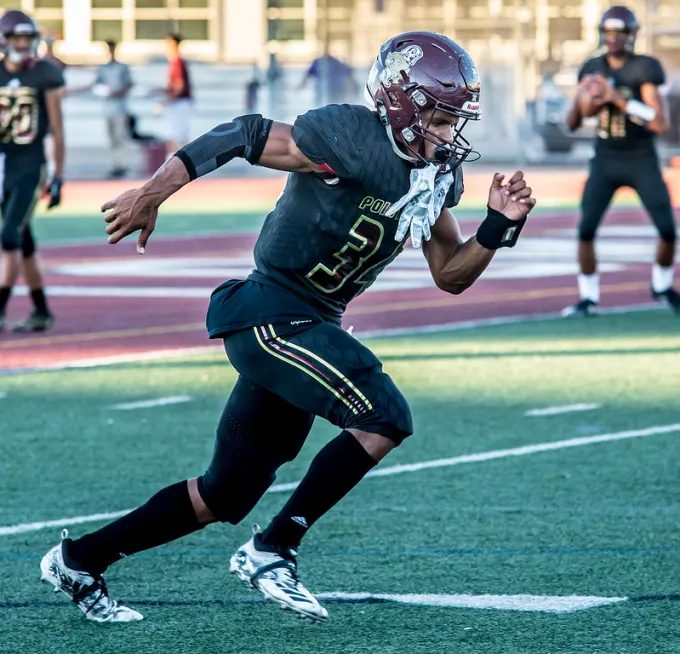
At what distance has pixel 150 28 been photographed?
136ft

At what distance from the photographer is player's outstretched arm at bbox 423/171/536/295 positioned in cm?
512

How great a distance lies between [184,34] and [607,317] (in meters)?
30.1

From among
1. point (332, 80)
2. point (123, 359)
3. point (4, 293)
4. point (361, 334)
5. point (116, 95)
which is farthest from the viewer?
point (332, 80)

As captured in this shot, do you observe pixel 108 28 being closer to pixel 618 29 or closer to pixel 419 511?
pixel 618 29

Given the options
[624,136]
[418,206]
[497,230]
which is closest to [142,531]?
[418,206]

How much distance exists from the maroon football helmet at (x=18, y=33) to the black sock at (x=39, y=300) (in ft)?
5.12

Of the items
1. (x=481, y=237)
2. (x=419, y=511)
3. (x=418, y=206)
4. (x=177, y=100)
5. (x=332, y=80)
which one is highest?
(x=418, y=206)

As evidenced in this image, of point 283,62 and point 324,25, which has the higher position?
point 324,25

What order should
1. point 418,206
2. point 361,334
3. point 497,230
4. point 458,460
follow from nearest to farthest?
point 418,206
point 497,230
point 458,460
point 361,334

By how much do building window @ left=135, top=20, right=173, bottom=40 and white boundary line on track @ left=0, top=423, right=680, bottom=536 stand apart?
34237 mm

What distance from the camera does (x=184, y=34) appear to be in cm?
4141

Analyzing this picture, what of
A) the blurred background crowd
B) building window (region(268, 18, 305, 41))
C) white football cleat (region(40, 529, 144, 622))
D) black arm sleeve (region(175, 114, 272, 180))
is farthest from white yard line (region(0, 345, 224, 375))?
building window (region(268, 18, 305, 41))

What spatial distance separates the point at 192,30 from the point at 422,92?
37119 mm

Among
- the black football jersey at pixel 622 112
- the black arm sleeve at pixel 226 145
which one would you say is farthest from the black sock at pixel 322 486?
the black football jersey at pixel 622 112
